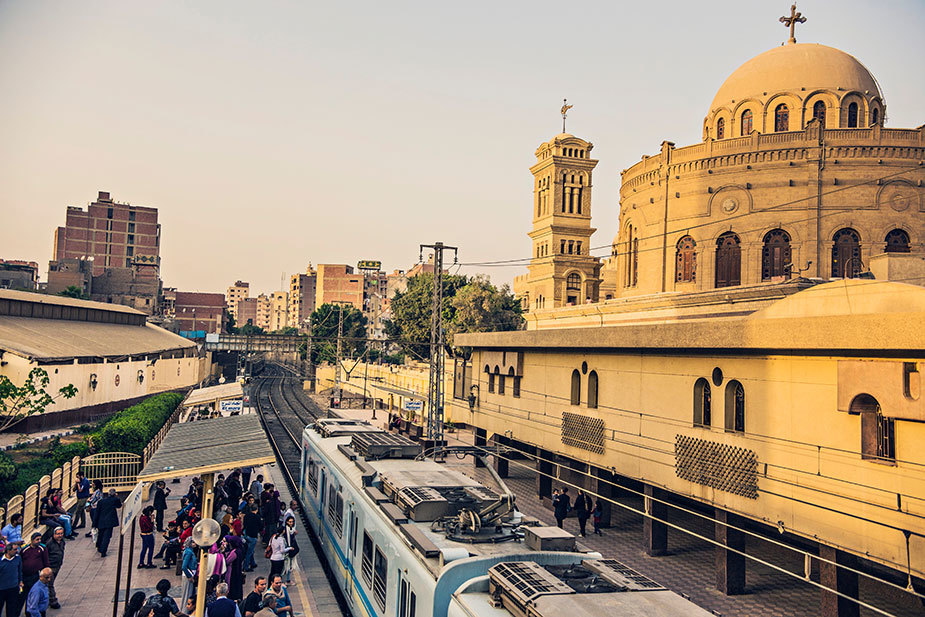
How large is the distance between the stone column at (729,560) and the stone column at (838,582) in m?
2.40

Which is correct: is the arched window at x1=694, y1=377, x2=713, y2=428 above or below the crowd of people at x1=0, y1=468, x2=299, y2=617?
above

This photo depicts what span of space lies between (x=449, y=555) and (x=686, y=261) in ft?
121

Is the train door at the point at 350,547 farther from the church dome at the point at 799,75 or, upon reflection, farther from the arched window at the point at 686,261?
the church dome at the point at 799,75

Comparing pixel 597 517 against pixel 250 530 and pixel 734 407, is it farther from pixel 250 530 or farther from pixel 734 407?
pixel 250 530

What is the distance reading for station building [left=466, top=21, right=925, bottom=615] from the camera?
11742 mm

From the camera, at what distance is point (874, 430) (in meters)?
11.7

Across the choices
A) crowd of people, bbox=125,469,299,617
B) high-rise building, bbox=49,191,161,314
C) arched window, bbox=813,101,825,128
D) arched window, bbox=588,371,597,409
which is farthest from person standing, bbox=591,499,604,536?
high-rise building, bbox=49,191,161,314

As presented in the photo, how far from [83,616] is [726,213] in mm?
36491

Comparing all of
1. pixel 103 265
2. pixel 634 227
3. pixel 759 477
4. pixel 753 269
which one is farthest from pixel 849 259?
pixel 103 265

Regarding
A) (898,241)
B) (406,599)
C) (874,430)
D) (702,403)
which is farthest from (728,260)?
(406,599)

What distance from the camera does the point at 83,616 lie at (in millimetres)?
12078

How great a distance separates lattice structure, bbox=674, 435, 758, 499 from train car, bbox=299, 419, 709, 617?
236 inches

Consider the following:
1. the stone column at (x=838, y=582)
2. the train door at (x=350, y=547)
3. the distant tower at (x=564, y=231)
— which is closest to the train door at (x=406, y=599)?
the train door at (x=350, y=547)

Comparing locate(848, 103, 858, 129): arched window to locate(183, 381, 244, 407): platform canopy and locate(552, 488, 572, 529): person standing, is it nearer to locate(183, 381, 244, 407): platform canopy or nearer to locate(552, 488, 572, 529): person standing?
locate(552, 488, 572, 529): person standing
